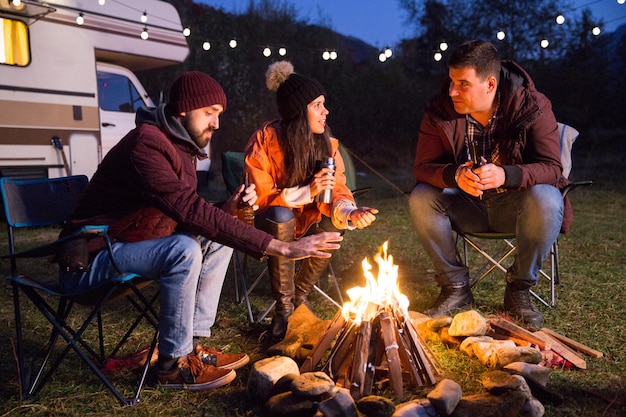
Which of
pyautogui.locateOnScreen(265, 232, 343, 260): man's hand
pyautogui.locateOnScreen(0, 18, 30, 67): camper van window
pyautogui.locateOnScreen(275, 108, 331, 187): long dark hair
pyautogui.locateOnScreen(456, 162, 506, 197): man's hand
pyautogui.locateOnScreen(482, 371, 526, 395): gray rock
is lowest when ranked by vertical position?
pyautogui.locateOnScreen(482, 371, 526, 395): gray rock

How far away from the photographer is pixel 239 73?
14.7 meters

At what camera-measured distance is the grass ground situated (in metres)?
2.29

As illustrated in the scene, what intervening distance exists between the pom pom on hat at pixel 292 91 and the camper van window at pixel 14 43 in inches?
168

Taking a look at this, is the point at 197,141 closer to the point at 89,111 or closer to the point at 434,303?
the point at 434,303

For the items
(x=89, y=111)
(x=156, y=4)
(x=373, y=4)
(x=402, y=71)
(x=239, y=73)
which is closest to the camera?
(x=89, y=111)

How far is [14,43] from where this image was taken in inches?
246

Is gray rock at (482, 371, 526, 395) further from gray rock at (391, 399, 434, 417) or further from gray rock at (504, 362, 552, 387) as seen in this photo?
gray rock at (391, 399, 434, 417)

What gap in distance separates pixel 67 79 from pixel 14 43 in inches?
25.7

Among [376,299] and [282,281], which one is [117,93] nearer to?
[282,281]

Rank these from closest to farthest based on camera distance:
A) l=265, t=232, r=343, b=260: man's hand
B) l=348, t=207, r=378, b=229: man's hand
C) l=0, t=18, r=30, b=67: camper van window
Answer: l=265, t=232, r=343, b=260: man's hand, l=348, t=207, r=378, b=229: man's hand, l=0, t=18, r=30, b=67: camper van window

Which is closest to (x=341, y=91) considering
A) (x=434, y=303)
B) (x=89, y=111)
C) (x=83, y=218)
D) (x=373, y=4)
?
(x=89, y=111)

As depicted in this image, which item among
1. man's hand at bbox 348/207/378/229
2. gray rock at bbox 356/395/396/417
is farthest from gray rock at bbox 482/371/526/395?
man's hand at bbox 348/207/378/229

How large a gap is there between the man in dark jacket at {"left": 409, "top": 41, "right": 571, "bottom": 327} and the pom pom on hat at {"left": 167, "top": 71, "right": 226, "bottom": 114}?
1.33 meters

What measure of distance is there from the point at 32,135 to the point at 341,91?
10294mm
